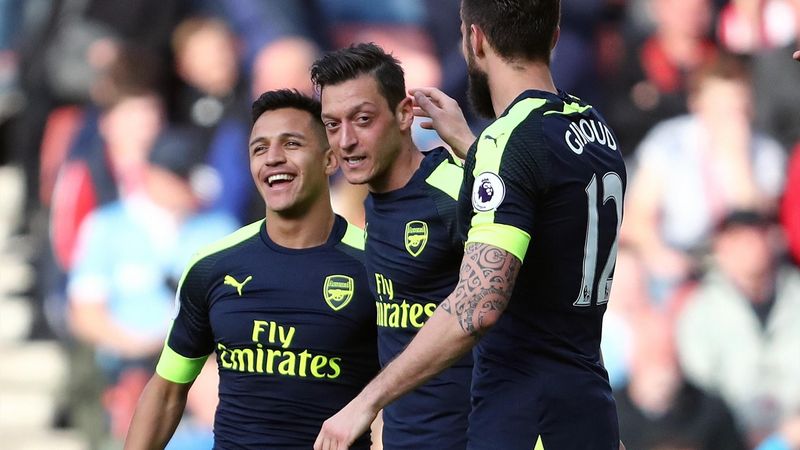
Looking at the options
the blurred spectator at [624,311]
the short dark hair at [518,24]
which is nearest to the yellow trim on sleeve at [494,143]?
the short dark hair at [518,24]

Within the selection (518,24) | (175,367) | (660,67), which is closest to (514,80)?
(518,24)

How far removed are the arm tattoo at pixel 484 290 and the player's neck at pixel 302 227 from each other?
1406mm

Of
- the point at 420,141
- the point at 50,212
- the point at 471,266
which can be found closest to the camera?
the point at 471,266

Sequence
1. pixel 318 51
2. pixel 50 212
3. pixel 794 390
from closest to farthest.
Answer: pixel 794 390 < pixel 318 51 < pixel 50 212

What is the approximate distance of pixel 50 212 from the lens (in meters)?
9.39

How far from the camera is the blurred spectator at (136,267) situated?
349 inches

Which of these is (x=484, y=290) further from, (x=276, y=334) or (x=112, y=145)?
(x=112, y=145)

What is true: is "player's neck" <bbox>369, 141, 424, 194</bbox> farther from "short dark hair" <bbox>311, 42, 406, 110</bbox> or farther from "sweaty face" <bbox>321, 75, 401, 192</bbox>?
"short dark hair" <bbox>311, 42, 406, 110</bbox>

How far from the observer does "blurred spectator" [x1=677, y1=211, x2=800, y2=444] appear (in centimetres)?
751

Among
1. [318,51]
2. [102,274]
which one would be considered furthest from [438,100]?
[102,274]

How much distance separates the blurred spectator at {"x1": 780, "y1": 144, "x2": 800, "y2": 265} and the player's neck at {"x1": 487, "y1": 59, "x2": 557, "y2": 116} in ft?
15.2

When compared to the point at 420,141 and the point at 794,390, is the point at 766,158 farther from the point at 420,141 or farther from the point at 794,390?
the point at 420,141

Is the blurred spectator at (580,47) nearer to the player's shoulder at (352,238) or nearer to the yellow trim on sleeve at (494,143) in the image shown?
the player's shoulder at (352,238)

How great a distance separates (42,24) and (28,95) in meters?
0.54
